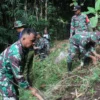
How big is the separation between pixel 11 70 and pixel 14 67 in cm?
28

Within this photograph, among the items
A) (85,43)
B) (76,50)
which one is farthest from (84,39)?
(76,50)

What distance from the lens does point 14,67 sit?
12.4 ft

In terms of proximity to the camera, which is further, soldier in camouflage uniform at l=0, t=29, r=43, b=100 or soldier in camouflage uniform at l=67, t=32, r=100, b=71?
soldier in camouflage uniform at l=67, t=32, r=100, b=71

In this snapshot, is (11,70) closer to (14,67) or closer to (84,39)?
(14,67)

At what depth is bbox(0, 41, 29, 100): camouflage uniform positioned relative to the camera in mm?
3768

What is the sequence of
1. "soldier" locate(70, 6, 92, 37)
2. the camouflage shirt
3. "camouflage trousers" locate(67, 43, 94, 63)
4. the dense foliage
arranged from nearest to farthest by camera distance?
the camouflage shirt, "camouflage trousers" locate(67, 43, 94, 63), "soldier" locate(70, 6, 92, 37), the dense foliage

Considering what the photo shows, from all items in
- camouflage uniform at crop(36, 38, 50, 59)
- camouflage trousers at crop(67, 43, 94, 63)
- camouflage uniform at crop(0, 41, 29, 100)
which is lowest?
camouflage uniform at crop(36, 38, 50, 59)

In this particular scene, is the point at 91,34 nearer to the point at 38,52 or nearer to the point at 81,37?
the point at 81,37

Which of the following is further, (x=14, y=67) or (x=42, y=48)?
(x=42, y=48)

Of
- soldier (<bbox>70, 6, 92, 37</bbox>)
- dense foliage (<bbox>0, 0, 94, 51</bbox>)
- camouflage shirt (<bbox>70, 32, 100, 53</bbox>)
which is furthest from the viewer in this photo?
dense foliage (<bbox>0, 0, 94, 51</bbox>)

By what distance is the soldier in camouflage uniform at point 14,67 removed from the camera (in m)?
3.72

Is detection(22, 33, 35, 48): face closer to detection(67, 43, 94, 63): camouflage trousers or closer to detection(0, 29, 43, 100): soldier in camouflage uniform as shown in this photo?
detection(0, 29, 43, 100): soldier in camouflage uniform

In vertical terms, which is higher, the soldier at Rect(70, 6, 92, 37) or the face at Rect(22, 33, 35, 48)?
the face at Rect(22, 33, 35, 48)

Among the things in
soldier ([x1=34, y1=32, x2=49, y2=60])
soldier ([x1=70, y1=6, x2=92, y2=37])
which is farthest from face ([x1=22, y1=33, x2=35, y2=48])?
soldier ([x1=34, y1=32, x2=49, y2=60])
